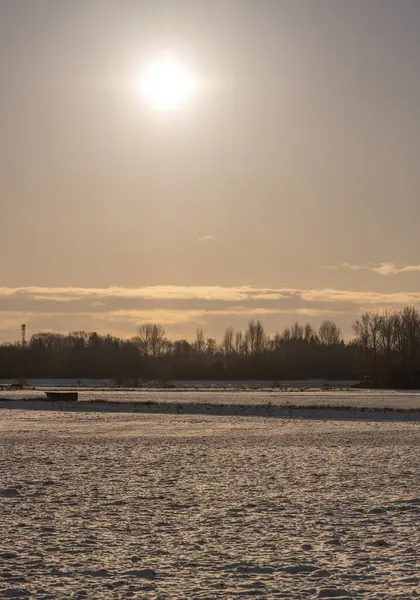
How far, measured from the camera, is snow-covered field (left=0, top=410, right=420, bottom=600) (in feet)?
34.6

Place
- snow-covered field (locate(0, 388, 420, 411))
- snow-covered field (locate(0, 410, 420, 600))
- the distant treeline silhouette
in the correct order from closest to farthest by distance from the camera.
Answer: snow-covered field (locate(0, 410, 420, 600)), snow-covered field (locate(0, 388, 420, 411)), the distant treeline silhouette

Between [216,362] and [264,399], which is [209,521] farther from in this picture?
[216,362]

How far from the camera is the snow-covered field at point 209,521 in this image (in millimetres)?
10539

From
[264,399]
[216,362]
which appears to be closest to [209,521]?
[264,399]

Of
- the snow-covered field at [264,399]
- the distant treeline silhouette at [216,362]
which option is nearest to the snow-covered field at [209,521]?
the snow-covered field at [264,399]

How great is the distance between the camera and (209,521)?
1453cm

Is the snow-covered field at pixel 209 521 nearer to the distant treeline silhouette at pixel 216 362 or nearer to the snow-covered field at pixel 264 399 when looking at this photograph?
the snow-covered field at pixel 264 399

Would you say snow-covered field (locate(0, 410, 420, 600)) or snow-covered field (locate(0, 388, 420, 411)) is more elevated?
snow-covered field (locate(0, 410, 420, 600))

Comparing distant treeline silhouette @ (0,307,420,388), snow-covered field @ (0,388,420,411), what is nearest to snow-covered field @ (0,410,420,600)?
snow-covered field @ (0,388,420,411)

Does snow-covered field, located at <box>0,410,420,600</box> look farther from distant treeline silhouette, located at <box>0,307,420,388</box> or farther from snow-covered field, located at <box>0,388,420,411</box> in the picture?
distant treeline silhouette, located at <box>0,307,420,388</box>

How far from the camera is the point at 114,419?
46.0 metres

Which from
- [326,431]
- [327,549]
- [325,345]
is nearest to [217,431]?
[326,431]

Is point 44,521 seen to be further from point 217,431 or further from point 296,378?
point 296,378

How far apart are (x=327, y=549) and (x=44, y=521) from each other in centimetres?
503
